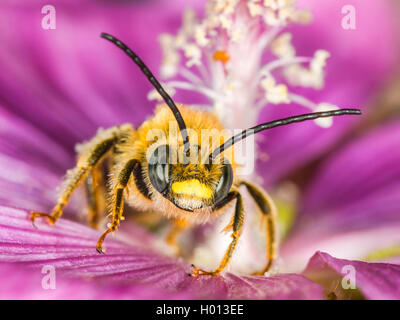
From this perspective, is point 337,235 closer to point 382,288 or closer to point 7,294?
point 382,288

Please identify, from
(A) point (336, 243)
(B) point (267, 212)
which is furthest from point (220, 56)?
(A) point (336, 243)

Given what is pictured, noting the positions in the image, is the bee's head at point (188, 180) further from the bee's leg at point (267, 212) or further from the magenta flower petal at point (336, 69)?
the magenta flower petal at point (336, 69)

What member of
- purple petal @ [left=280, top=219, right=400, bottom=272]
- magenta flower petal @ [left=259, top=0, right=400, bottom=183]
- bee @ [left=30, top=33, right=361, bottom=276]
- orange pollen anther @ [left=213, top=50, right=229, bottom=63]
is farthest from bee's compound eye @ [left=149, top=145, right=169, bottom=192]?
magenta flower petal @ [left=259, top=0, right=400, bottom=183]

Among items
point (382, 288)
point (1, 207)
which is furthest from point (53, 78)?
point (382, 288)

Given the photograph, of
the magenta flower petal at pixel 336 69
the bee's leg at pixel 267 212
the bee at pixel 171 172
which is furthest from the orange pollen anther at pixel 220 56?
the magenta flower petal at pixel 336 69

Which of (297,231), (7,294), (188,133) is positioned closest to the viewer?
(7,294)

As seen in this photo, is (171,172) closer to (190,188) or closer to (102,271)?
(190,188)
